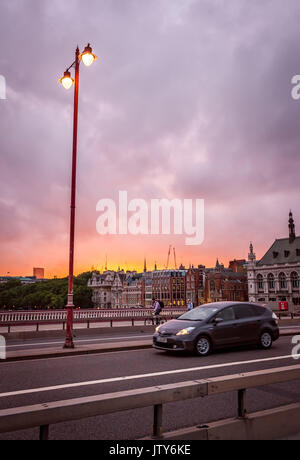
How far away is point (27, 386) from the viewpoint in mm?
7812

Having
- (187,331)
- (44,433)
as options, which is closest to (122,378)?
(187,331)

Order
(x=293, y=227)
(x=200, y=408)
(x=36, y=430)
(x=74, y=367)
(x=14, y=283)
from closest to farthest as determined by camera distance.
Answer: (x=36, y=430), (x=200, y=408), (x=74, y=367), (x=293, y=227), (x=14, y=283)

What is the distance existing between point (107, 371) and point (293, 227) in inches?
4523

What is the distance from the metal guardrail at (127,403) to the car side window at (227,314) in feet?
22.1

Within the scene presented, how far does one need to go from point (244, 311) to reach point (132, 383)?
615cm

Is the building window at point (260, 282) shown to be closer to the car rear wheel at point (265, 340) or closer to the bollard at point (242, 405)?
the car rear wheel at point (265, 340)

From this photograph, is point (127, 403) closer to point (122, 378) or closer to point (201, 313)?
point (122, 378)

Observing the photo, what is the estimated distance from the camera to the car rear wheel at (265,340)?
12917 millimetres

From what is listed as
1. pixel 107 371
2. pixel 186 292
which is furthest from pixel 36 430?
pixel 186 292

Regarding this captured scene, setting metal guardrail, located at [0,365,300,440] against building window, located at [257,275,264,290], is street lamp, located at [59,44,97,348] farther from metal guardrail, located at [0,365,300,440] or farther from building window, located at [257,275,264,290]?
building window, located at [257,275,264,290]

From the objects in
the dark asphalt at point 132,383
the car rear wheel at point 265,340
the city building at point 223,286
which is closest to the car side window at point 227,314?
the dark asphalt at point 132,383

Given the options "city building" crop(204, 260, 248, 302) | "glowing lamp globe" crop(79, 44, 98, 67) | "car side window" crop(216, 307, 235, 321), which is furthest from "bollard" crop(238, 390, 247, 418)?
"city building" crop(204, 260, 248, 302)

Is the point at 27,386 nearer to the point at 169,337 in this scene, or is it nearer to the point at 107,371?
the point at 107,371

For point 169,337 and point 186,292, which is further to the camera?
point 186,292
